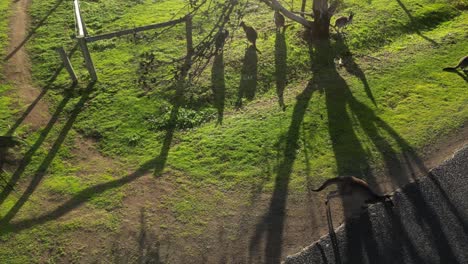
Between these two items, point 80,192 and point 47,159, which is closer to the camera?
point 80,192

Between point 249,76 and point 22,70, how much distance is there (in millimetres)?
8361

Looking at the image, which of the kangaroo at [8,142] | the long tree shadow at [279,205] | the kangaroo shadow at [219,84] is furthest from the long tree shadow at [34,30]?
the long tree shadow at [279,205]

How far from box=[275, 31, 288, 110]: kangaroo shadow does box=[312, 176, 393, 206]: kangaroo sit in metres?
3.74

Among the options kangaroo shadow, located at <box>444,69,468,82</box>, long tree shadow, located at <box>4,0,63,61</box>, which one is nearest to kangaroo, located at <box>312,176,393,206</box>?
kangaroo shadow, located at <box>444,69,468,82</box>

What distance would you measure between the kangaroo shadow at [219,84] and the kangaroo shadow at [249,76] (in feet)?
1.81

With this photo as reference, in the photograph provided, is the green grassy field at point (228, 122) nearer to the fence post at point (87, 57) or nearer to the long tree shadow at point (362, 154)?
the long tree shadow at point (362, 154)

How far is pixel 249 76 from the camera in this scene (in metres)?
14.5

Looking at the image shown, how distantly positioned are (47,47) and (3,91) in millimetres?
2935

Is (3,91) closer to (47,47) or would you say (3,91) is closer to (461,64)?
(47,47)

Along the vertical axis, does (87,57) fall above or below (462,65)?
below

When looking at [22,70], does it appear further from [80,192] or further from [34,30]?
[80,192]

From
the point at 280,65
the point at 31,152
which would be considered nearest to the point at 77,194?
the point at 31,152

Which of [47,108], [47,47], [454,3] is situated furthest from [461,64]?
[47,47]

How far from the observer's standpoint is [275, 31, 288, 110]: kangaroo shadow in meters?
13.8
